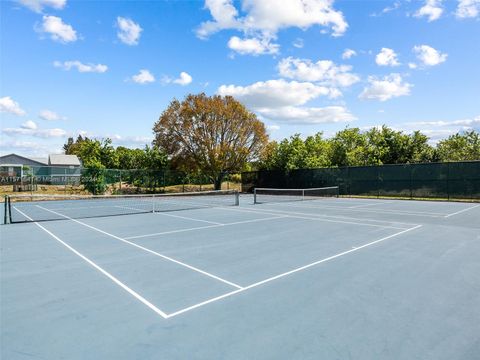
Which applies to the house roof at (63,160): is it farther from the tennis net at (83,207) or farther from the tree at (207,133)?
the tennis net at (83,207)

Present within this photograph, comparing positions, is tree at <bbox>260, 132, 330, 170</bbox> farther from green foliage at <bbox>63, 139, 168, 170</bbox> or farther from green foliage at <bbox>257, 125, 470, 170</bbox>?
green foliage at <bbox>63, 139, 168, 170</bbox>

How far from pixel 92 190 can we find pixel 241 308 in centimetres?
2552

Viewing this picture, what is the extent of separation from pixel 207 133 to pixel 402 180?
17946 mm

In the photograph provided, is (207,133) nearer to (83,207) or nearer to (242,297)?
(83,207)

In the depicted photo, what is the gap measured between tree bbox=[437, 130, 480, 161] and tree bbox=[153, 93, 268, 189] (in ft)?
58.1

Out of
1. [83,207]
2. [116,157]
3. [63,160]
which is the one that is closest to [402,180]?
[83,207]

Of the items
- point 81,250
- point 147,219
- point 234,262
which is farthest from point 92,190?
point 234,262

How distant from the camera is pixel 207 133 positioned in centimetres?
3206

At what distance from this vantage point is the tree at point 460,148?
31.0 meters

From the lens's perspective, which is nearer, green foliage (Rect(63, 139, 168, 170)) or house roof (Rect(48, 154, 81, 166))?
green foliage (Rect(63, 139, 168, 170))

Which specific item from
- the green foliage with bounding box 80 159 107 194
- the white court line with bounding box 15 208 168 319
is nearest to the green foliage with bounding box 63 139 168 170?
the green foliage with bounding box 80 159 107 194

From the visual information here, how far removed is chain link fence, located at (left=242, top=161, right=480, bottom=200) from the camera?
20797 millimetres

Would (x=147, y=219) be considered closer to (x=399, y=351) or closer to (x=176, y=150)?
(x=399, y=351)

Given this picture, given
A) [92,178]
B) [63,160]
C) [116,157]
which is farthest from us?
[63,160]
